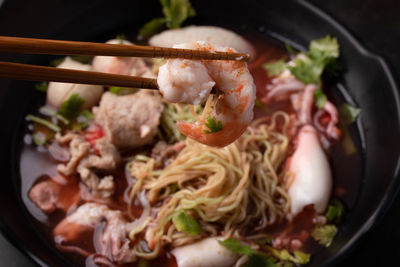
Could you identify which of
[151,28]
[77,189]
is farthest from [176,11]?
[77,189]

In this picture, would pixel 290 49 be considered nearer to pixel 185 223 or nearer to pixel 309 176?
pixel 309 176

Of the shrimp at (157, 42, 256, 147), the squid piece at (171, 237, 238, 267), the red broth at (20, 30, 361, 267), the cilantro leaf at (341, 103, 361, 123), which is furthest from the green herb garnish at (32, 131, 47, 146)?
the cilantro leaf at (341, 103, 361, 123)

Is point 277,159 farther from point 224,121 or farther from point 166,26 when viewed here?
point 166,26

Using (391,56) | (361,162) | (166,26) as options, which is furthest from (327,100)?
(166,26)

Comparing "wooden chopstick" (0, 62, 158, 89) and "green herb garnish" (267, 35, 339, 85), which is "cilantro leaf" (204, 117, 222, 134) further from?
"green herb garnish" (267, 35, 339, 85)

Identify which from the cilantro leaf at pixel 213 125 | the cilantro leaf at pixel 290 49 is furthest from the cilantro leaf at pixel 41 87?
the cilantro leaf at pixel 290 49

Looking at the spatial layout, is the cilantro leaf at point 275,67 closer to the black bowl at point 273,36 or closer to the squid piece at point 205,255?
the black bowl at point 273,36

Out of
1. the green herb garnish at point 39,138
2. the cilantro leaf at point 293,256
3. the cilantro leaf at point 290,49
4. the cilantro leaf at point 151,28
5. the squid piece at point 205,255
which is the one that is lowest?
the cilantro leaf at point 293,256
